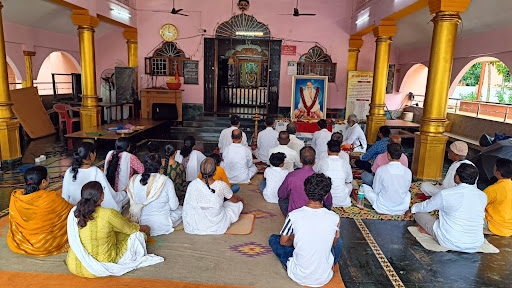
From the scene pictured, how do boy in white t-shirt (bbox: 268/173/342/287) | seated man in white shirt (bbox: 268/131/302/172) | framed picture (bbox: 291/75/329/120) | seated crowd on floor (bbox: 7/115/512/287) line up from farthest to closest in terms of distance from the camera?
framed picture (bbox: 291/75/329/120), seated man in white shirt (bbox: 268/131/302/172), seated crowd on floor (bbox: 7/115/512/287), boy in white t-shirt (bbox: 268/173/342/287)

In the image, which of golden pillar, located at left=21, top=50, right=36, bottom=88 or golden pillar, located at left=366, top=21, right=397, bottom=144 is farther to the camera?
golden pillar, located at left=21, top=50, right=36, bottom=88

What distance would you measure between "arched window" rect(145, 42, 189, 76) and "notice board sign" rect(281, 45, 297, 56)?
3190 mm

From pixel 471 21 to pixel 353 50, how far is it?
3.76 metres

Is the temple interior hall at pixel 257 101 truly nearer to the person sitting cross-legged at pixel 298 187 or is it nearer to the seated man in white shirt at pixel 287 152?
the person sitting cross-legged at pixel 298 187

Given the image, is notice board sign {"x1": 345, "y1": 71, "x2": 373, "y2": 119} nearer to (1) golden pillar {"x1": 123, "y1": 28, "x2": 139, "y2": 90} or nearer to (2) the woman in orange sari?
(1) golden pillar {"x1": 123, "y1": 28, "x2": 139, "y2": 90}

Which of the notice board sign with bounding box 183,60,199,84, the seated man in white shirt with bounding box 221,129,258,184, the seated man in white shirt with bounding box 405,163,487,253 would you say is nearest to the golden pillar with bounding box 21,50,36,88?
the notice board sign with bounding box 183,60,199,84

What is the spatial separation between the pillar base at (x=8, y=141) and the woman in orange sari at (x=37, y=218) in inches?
151

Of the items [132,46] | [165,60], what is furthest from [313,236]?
[132,46]

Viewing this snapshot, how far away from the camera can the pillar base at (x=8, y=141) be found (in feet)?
22.0

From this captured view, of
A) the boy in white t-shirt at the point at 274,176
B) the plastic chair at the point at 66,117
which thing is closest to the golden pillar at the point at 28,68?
the plastic chair at the point at 66,117

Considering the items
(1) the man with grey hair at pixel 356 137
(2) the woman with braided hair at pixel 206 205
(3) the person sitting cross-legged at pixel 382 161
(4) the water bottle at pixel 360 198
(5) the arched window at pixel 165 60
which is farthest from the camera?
(5) the arched window at pixel 165 60

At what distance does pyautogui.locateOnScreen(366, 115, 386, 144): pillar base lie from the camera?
9.51m

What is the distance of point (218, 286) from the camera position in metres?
3.14

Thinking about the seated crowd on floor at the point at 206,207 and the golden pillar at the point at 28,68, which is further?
the golden pillar at the point at 28,68
